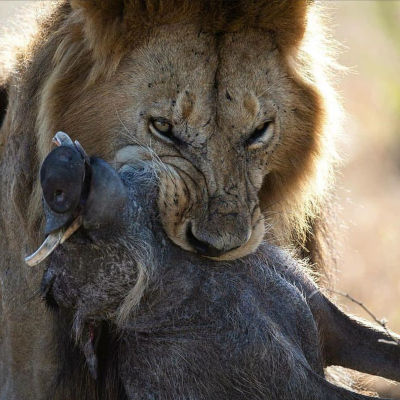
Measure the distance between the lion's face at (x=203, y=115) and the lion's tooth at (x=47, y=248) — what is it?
0.73 metres

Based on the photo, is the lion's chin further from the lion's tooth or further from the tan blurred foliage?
the tan blurred foliage

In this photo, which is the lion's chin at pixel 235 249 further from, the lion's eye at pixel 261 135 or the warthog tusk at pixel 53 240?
the warthog tusk at pixel 53 240

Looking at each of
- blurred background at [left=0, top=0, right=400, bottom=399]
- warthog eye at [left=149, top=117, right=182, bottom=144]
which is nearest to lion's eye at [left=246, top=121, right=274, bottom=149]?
warthog eye at [left=149, top=117, right=182, bottom=144]

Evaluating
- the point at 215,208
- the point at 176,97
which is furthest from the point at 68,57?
the point at 215,208

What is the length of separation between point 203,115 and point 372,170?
19.1 feet

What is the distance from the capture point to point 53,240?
332cm

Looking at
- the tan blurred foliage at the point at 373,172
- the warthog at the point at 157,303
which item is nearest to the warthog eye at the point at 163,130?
the warthog at the point at 157,303

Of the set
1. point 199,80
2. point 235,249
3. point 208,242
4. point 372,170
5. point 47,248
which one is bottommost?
point 372,170

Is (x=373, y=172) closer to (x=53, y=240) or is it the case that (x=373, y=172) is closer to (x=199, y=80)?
(x=199, y=80)

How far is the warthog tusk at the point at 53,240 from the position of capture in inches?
129

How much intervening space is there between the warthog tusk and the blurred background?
79.3 inches

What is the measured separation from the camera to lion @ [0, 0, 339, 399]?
4125mm

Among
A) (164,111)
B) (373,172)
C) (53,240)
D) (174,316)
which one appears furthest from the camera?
(373,172)

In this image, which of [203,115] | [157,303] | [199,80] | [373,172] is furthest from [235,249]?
[373,172]
